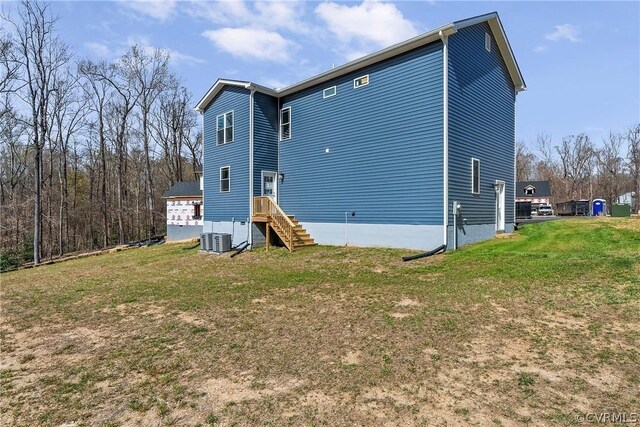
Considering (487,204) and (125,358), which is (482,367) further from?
(487,204)

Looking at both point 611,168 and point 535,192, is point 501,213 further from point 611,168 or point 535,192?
point 611,168

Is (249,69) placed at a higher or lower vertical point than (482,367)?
higher

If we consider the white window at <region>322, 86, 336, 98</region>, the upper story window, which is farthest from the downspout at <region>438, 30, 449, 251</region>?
the upper story window

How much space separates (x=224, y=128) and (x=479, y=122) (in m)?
11.2

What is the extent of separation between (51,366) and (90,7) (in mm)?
13788

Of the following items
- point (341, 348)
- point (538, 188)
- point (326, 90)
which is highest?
point (326, 90)

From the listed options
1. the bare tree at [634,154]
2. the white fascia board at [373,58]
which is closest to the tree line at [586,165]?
the bare tree at [634,154]

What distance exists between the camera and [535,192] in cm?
4869

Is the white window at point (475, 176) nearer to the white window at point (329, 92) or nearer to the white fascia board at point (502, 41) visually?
the white fascia board at point (502, 41)

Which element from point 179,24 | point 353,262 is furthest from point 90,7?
point 353,262

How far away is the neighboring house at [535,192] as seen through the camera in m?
47.8

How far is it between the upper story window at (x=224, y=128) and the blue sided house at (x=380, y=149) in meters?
0.05

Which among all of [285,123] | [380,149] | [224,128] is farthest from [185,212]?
[380,149]

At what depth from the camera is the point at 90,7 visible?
1281 centimetres
